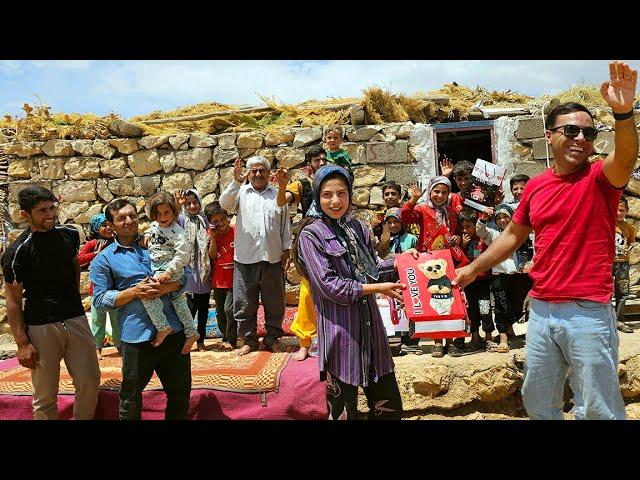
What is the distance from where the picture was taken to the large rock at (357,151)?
26.4 ft

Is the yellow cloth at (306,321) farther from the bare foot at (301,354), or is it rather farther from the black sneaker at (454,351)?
the black sneaker at (454,351)

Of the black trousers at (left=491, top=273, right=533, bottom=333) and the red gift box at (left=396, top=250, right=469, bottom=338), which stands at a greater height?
the red gift box at (left=396, top=250, right=469, bottom=338)

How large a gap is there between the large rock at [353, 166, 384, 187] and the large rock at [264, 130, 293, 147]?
1.08 meters

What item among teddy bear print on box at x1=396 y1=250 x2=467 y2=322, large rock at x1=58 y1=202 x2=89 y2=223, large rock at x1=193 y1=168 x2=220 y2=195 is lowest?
teddy bear print on box at x1=396 y1=250 x2=467 y2=322

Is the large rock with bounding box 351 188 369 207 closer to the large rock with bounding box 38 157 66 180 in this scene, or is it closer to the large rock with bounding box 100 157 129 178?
the large rock with bounding box 100 157 129 178

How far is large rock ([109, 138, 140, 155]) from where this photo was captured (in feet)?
28.2

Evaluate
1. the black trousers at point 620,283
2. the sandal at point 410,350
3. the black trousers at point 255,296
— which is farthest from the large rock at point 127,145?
the black trousers at point 620,283

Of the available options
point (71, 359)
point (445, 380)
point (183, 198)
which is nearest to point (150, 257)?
point (71, 359)

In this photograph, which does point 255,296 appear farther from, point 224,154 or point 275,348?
point 224,154

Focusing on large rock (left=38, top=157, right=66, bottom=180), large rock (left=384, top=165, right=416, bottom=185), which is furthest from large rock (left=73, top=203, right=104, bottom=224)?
large rock (left=384, top=165, right=416, bottom=185)

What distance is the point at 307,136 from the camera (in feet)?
26.9

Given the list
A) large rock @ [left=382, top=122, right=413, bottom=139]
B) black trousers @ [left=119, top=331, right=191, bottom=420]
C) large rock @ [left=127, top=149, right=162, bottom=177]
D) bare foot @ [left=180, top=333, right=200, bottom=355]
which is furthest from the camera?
large rock @ [left=127, top=149, right=162, bottom=177]

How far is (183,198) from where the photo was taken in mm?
5840

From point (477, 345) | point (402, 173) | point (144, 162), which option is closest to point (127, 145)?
point (144, 162)
